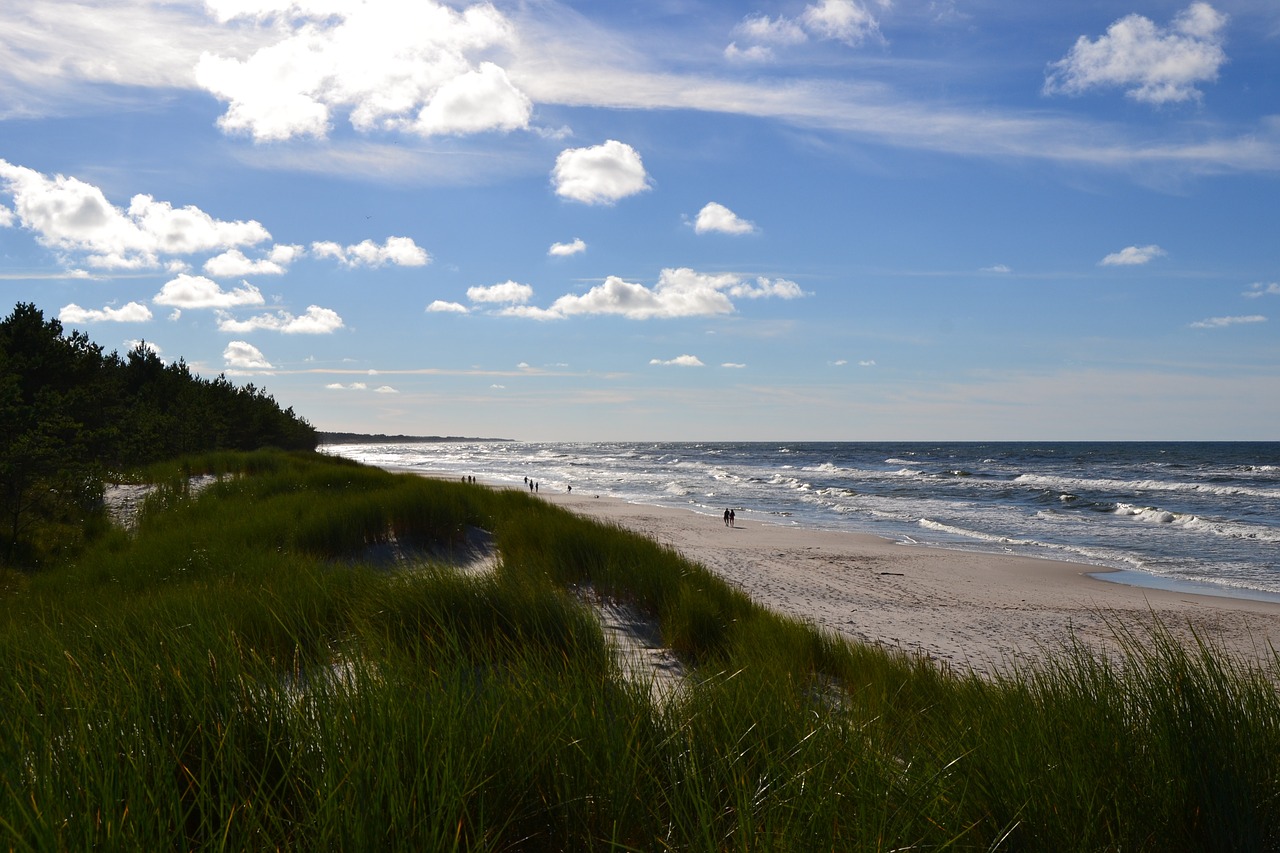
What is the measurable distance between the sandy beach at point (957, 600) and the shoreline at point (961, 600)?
0.09 feet

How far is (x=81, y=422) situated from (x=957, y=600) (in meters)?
22.0

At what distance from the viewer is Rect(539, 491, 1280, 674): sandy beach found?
11.2m

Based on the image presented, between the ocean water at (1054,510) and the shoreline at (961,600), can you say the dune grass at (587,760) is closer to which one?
the shoreline at (961,600)

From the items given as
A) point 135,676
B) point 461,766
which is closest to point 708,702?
point 461,766

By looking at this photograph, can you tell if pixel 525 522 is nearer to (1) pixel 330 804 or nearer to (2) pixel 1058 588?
(1) pixel 330 804

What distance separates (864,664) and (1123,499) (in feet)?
134

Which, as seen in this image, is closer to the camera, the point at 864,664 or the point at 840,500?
the point at 864,664

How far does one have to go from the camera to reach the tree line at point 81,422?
1490 cm

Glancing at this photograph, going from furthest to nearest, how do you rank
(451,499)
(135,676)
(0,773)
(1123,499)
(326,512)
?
1. (1123,499)
2. (451,499)
3. (326,512)
4. (135,676)
5. (0,773)

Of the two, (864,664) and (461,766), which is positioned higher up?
(461,766)

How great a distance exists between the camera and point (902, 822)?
2.80m

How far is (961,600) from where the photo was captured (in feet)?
49.2

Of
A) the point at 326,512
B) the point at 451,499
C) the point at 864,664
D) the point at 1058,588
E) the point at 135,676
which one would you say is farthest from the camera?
the point at 1058,588

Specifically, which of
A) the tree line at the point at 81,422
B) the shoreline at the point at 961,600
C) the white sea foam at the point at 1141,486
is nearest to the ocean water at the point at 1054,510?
the white sea foam at the point at 1141,486
